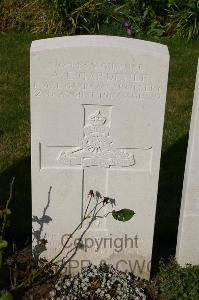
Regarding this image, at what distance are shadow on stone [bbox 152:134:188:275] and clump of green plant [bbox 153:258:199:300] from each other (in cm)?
15

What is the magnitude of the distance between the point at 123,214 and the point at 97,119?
0.67 meters

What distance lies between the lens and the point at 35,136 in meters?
3.67

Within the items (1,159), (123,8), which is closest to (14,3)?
(123,8)

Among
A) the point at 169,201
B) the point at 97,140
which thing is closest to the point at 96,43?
the point at 97,140

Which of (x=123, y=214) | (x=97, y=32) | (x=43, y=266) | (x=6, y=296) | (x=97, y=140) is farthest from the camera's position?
(x=97, y=32)

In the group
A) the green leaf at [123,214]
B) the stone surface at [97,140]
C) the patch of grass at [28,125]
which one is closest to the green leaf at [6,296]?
the stone surface at [97,140]

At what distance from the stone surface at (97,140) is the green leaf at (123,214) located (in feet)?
0.36

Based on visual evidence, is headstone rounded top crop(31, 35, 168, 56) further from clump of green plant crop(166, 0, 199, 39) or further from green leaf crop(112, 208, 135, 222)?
clump of green plant crop(166, 0, 199, 39)

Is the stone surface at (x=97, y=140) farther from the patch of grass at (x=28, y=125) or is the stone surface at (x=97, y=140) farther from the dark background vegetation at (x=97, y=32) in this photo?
the patch of grass at (x=28, y=125)

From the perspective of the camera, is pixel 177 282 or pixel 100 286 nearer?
pixel 100 286

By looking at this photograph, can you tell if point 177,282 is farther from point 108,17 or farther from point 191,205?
point 108,17

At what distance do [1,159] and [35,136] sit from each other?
186 centimetres

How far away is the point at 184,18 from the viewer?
8.63 m

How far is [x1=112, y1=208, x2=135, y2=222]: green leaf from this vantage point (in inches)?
151
